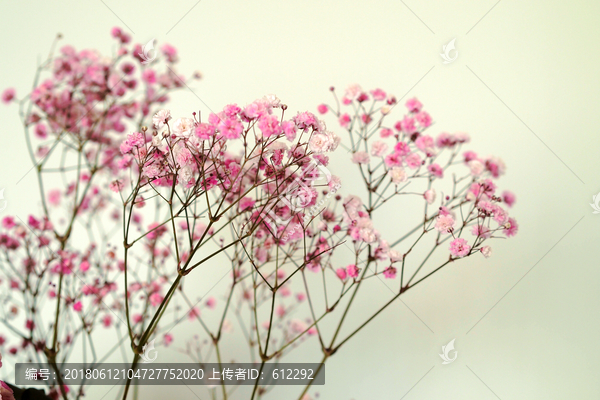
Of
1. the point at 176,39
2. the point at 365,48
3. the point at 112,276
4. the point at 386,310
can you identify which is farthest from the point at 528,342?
the point at 176,39

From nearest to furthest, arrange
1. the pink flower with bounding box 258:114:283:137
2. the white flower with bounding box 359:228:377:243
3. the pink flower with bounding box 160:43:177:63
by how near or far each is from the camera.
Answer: the pink flower with bounding box 258:114:283:137 < the white flower with bounding box 359:228:377:243 < the pink flower with bounding box 160:43:177:63

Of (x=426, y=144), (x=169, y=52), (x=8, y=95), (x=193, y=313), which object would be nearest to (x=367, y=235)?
(x=426, y=144)

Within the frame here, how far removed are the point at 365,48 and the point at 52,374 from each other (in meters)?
1.25

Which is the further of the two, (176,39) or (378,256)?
(176,39)

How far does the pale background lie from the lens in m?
1.23

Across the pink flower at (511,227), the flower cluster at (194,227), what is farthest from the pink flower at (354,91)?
the pink flower at (511,227)

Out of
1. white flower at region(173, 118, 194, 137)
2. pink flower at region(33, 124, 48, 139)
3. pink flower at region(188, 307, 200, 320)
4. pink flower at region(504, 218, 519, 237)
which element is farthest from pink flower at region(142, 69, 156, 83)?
pink flower at region(504, 218, 519, 237)

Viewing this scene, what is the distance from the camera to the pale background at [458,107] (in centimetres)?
123

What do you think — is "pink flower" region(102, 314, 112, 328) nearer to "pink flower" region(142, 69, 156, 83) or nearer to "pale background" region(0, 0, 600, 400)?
"pale background" region(0, 0, 600, 400)

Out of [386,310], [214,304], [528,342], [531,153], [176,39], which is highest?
[176,39]

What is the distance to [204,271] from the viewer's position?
128cm

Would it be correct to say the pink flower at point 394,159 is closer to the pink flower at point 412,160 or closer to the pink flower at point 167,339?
the pink flower at point 412,160

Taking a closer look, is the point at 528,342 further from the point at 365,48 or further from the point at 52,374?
the point at 52,374

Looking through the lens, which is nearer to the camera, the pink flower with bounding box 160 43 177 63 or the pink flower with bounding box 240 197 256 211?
the pink flower with bounding box 240 197 256 211
